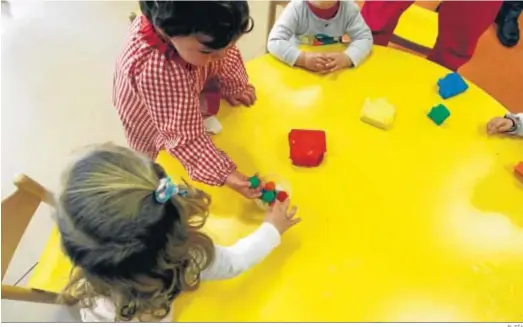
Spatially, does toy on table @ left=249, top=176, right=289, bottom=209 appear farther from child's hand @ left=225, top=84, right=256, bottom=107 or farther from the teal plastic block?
child's hand @ left=225, top=84, right=256, bottom=107

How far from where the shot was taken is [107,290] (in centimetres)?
83

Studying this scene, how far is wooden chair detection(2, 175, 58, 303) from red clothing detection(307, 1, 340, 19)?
69 cm

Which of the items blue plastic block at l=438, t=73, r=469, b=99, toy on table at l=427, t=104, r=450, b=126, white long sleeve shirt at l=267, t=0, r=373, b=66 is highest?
white long sleeve shirt at l=267, t=0, r=373, b=66

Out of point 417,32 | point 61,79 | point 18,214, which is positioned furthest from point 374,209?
point 61,79

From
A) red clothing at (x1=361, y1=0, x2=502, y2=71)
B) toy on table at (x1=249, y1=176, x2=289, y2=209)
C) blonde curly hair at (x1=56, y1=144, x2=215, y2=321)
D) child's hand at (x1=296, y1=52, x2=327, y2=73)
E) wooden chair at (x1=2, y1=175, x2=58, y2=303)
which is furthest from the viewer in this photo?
red clothing at (x1=361, y1=0, x2=502, y2=71)

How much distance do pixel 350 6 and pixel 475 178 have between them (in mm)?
478

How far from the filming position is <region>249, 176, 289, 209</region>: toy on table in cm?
100

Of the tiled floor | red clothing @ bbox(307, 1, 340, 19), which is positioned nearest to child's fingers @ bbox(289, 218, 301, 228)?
red clothing @ bbox(307, 1, 340, 19)

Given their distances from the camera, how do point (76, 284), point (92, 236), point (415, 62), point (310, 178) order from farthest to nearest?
1. point (415, 62)
2. point (310, 178)
3. point (76, 284)
4. point (92, 236)

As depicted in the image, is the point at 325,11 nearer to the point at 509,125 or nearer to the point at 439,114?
the point at 439,114

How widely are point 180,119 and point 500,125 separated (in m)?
0.61

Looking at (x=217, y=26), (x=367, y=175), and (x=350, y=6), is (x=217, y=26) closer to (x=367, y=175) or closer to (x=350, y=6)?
(x=367, y=175)

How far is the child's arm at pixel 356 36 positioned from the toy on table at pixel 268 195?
1.22 ft
